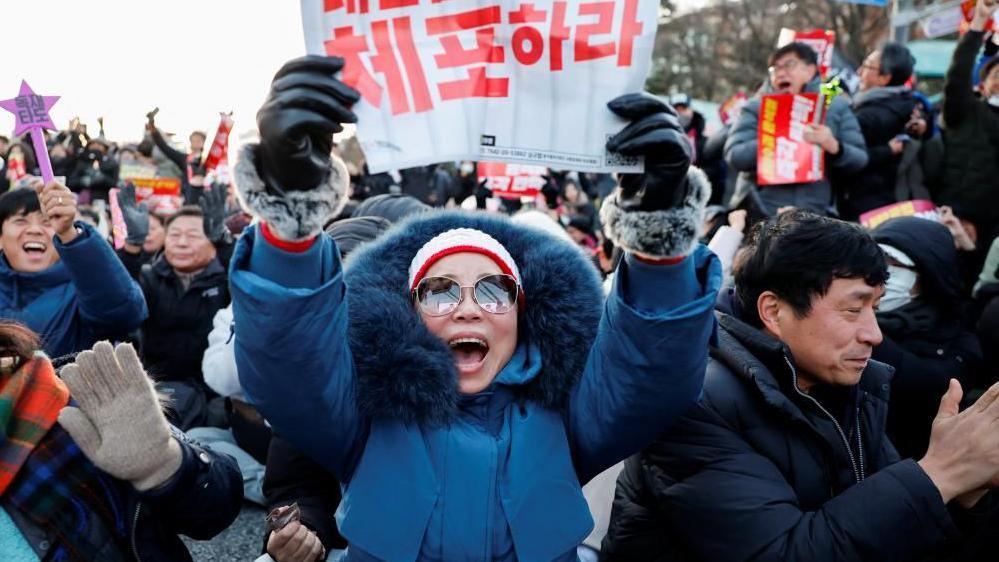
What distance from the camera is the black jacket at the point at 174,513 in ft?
7.13

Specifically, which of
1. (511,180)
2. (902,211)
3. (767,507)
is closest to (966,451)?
(767,507)

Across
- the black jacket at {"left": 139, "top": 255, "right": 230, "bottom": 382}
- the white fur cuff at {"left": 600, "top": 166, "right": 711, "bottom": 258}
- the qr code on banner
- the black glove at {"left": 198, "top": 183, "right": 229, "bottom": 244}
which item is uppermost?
the qr code on banner

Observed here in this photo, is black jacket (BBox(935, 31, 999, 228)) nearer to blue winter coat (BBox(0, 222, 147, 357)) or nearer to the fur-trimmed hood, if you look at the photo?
the fur-trimmed hood

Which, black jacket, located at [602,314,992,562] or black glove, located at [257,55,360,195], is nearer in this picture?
black glove, located at [257,55,360,195]

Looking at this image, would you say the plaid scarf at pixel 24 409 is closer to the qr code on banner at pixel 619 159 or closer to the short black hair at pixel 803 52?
the qr code on banner at pixel 619 159

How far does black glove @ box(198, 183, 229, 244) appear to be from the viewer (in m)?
5.64

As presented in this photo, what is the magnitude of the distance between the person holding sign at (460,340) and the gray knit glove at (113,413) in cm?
31

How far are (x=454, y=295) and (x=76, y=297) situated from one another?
2.54 meters

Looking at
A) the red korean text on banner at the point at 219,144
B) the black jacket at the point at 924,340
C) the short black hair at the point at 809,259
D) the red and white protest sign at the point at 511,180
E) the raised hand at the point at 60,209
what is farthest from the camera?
the red korean text on banner at the point at 219,144

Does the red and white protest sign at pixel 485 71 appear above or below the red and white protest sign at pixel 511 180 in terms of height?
above

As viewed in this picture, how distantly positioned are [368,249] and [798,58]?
13.6 ft

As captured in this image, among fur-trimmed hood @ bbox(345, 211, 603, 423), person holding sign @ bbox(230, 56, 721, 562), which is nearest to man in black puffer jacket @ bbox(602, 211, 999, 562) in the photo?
person holding sign @ bbox(230, 56, 721, 562)

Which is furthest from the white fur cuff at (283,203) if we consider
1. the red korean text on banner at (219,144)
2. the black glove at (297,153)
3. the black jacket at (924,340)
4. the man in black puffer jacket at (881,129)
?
the red korean text on banner at (219,144)

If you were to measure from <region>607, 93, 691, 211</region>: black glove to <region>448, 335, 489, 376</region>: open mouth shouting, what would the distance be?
1.74ft
